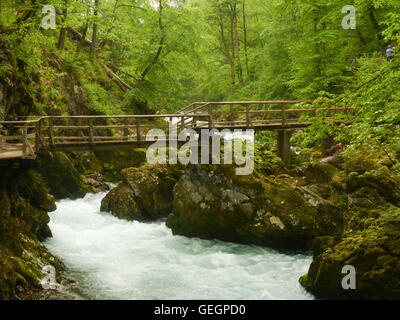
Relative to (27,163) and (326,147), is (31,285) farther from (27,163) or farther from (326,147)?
(326,147)

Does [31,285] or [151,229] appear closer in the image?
[31,285]

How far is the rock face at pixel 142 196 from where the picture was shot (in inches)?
563

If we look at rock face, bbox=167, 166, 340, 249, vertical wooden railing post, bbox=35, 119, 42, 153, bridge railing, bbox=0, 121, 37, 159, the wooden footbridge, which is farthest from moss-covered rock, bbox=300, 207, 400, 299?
vertical wooden railing post, bbox=35, 119, 42, 153

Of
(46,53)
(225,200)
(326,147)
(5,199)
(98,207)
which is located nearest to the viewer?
(5,199)

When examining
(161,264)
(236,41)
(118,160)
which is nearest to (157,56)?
(118,160)

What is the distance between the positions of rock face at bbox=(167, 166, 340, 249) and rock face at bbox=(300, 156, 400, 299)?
5.18 feet

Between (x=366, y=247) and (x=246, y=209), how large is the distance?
14.5 ft

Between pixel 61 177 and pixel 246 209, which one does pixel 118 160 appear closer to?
pixel 61 177

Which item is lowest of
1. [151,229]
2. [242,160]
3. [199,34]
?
[151,229]

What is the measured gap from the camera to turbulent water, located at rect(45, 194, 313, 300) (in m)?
8.70

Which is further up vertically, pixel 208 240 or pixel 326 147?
pixel 326 147
